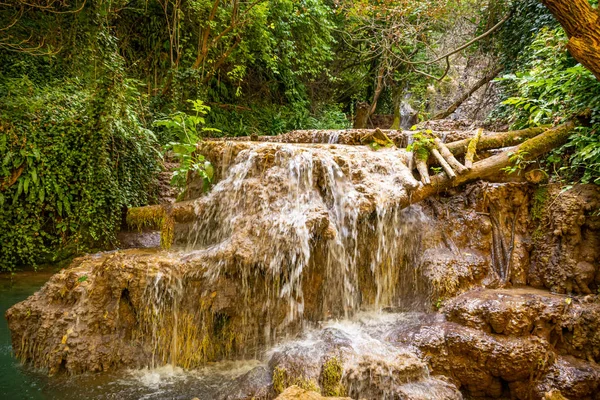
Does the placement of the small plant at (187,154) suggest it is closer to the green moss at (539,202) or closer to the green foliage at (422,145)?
the green foliage at (422,145)

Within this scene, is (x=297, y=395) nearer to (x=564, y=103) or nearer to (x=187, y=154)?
(x=187, y=154)

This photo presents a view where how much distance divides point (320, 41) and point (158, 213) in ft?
28.6

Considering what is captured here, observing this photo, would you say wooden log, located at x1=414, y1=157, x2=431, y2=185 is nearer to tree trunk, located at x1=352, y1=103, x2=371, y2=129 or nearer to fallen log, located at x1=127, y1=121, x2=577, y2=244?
fallen log, located at x1=127, y1=121, x2=577, y2=244

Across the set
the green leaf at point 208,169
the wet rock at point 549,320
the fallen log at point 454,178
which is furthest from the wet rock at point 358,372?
the green leaf at point 208,169

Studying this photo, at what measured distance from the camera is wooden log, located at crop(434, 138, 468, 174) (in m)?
4.74

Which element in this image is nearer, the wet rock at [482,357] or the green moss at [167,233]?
the wet rock at [482,357]

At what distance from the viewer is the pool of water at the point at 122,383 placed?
315 centimetres

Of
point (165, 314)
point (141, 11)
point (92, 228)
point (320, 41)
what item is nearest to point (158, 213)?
point (92, 228)

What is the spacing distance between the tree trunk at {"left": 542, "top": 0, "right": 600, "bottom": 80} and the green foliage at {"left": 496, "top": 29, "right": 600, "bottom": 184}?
4.43ft

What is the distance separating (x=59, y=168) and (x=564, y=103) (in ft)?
26.9

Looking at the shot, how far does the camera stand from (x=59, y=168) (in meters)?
5.81

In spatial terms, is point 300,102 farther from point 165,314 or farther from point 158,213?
point 165,314

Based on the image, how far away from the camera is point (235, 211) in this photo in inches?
179

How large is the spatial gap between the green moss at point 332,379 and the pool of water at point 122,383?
3.43 feet
